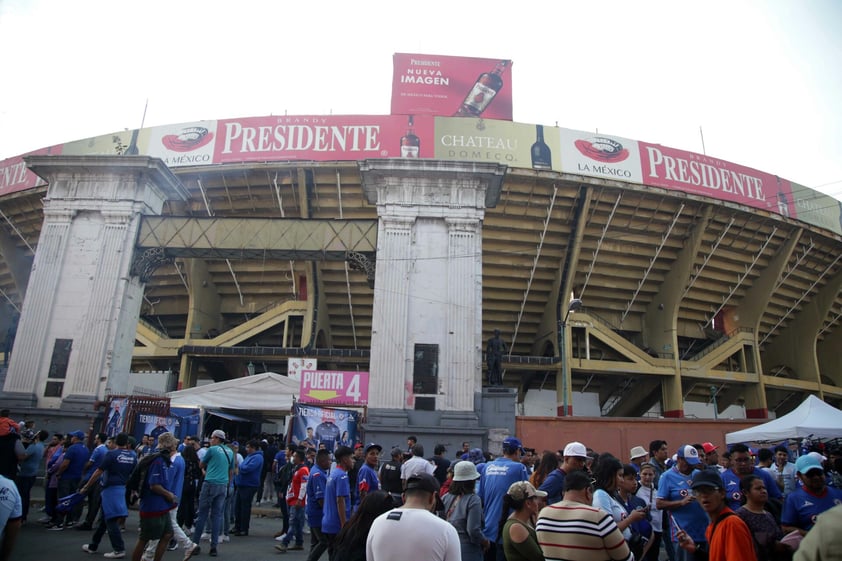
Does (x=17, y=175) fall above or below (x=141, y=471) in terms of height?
above

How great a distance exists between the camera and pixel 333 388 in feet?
49.7

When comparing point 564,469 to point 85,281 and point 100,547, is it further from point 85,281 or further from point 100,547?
point 85,281

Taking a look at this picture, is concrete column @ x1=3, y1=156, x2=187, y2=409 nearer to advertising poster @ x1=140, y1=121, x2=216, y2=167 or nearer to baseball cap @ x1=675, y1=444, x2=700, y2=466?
advertising poster @ x1=140, y1=121, x2=216, y2=167

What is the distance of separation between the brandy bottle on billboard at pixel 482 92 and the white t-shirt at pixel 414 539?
71.1 feet

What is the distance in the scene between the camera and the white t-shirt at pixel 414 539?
2.71 meters

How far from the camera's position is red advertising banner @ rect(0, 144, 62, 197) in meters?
24.5

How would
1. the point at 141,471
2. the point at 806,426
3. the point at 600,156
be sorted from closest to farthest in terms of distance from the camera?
the point at 141,471
the point at 806,426
the point at 600,156

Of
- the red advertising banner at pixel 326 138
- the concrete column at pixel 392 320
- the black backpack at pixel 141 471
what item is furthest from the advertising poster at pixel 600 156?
the black backpack at pixel 141 471

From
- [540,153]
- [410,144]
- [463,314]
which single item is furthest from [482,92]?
[463,314]

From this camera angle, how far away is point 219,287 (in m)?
27.2

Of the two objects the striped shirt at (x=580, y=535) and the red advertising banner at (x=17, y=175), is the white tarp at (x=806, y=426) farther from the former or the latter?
the red advertising banner at (x=17, y=175)

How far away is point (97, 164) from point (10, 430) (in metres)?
12.3

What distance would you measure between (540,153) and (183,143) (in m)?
14.3

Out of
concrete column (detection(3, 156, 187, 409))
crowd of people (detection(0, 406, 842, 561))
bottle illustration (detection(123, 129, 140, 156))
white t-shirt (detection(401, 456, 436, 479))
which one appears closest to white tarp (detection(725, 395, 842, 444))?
crowd of people (detection(0, 406, 842, 561))
